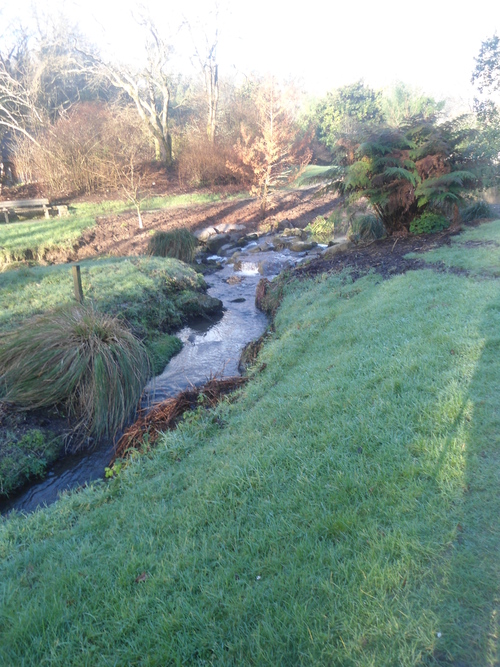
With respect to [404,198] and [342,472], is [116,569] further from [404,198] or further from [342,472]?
[404,198]

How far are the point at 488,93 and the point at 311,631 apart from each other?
19.5 m

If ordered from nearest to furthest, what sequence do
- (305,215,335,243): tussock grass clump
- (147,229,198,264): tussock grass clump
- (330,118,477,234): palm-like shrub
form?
(330,118,477,234): palm-like shrub, (147,229,198,264): tussock grass clump, (305,215,335,243): tussock grass clump

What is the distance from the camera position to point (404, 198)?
9367mm

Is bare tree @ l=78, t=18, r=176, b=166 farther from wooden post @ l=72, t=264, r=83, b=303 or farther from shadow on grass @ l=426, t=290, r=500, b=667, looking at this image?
shadow on grass @ l=426, t=290, r=500, b=667

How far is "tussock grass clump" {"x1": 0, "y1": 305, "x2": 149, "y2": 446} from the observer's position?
5.55 meters

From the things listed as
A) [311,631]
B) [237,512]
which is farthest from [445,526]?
[237,512]

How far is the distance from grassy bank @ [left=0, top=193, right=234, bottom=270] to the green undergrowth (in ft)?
36.4

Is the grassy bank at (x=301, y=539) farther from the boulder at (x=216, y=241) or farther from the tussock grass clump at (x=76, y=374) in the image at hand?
the boulder at (x=216, y=241)

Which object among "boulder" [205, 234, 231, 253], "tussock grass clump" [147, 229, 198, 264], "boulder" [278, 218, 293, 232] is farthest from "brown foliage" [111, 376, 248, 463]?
"boulder" [278, 218, 293, 232]

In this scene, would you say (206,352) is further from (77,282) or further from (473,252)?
(473,252)

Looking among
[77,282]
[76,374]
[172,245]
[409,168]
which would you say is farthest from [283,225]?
[76,374]

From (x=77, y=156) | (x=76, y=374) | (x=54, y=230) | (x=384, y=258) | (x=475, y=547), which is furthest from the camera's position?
(x=77, y=156)

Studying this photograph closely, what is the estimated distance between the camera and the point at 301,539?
245 cm

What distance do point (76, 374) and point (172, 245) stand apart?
27.7 feet
